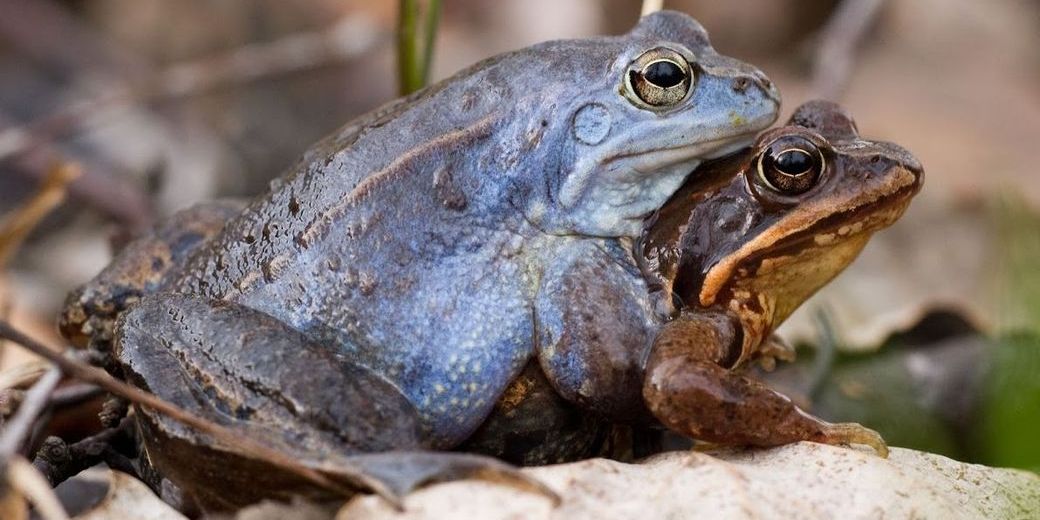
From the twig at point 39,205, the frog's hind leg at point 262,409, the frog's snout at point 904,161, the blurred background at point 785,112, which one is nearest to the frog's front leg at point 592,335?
the frog's hind leg at point 262,409

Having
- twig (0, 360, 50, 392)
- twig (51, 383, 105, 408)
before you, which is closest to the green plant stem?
twig (51, 383, 105, 408)

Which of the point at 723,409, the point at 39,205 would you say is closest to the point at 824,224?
the point at 723,409

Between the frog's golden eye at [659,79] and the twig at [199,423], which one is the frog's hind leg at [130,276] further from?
the frog's golden eye at [659,79]

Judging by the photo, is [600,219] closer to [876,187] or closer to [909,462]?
[876,187]

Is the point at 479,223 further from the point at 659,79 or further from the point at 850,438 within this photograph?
the point at 850,438

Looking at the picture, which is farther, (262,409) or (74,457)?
(74,457)

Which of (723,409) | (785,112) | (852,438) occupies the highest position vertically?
(785,112)

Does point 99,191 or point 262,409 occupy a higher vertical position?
point 99,191
